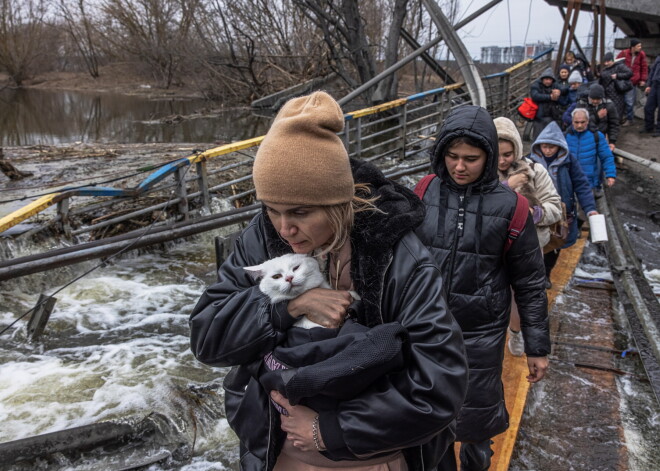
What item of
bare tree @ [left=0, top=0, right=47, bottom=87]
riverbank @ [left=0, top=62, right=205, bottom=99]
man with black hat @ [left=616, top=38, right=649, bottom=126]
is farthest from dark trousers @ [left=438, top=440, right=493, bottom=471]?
bare tree @ [left=0, top=0, right=47, bottom=87]

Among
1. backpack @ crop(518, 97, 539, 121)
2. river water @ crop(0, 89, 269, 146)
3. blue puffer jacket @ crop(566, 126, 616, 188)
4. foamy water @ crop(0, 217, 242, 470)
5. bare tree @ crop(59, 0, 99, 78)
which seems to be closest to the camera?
foamy water @ crop(0, 217, 242, 470)

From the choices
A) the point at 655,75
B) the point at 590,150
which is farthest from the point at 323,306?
the point at 655,75

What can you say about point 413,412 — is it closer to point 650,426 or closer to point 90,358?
point 650,426

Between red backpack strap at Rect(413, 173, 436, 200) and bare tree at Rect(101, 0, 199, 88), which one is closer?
red backpack strap at Rect(413, 173, 436, 200)

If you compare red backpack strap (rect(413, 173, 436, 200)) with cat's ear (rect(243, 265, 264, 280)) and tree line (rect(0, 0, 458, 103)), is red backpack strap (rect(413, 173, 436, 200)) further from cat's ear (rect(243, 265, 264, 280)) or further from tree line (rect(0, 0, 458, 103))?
tree line (rect(0, 0, 458, 103))

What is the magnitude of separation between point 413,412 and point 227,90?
23.9 m

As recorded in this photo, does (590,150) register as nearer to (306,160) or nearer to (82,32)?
(306,160)

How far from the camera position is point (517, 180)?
332 centimetres

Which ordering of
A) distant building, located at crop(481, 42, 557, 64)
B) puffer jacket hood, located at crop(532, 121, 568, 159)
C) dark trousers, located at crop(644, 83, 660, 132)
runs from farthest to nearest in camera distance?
distant building, located at crop(481, 42, 557, 64)
dark trousers, located at crop(644, 83, 660, 132)
puffer jacket hood, located at crop(532, 121, 568, 159)

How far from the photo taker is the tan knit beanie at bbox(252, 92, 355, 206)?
132 centimetres

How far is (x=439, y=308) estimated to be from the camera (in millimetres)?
1298

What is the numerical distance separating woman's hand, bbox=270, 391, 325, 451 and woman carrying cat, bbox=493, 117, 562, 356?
2276 mm

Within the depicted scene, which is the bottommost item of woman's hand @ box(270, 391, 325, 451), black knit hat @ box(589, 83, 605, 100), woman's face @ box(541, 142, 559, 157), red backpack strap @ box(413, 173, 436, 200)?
woman's hand @ box(270, 391, 325, 451)

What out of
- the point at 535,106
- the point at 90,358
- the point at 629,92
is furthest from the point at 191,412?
the point at 629,92
